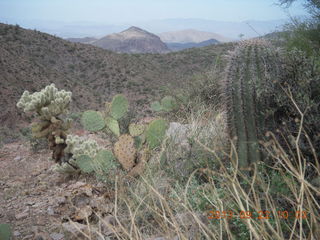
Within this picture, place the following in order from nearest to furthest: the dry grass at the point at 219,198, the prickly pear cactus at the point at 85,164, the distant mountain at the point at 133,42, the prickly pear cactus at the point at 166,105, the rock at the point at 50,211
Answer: the dry grass at the point at 219,198 < the rock at the point at 50,211 < the prickly pear cactus at the point at 85,164 < the prickly pear cactus at the point at 166,105 < the distant mountain at the point at 133,42

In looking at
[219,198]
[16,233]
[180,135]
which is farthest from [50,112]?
[219,198]

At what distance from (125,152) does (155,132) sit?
0.49 m

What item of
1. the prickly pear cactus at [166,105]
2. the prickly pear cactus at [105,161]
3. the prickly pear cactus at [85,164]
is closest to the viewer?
the prickly pear cactus at [105,161]

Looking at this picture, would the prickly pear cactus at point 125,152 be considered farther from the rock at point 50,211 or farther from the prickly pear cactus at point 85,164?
the rock at point 50,211

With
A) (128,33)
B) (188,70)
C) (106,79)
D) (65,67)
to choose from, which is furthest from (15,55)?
(128,33)

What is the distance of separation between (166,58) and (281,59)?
→ 30.8m

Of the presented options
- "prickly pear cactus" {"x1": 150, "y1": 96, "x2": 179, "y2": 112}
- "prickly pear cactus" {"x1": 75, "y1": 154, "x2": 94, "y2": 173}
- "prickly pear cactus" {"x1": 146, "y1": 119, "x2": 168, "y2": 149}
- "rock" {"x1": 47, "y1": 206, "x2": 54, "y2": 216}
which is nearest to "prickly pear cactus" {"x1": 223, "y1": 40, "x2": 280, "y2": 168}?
"prickly pear cactus" {"x1": 146, "y1": 119, "x2": 168, "y2": 149}

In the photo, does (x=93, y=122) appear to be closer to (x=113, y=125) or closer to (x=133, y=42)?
(x=113, y=125)

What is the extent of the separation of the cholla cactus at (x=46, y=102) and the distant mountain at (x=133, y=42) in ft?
219

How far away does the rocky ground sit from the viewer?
124 inches

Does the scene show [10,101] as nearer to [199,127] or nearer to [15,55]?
[15,55]

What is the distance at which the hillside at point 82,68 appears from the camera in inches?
891

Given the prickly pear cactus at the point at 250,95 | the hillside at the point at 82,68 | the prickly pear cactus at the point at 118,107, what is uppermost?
the prickly pear cactus at the point at 250,95

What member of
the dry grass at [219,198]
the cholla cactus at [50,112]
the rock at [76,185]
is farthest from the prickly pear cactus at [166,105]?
the rock at [76,185]
